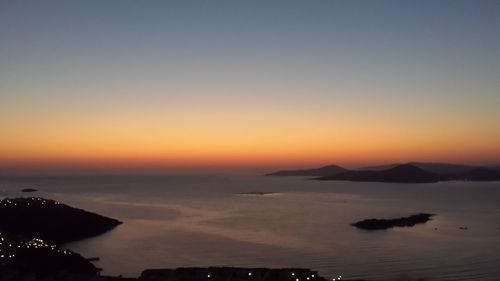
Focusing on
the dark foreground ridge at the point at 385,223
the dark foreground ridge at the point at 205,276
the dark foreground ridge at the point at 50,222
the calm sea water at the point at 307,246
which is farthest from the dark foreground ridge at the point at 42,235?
the dark foreground ridge at the point at 385,223

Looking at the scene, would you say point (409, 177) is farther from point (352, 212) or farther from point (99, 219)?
point (99, 219)

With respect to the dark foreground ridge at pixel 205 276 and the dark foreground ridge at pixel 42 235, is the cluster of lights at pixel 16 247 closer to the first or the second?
the dark foreground ridge at pixel 42 235

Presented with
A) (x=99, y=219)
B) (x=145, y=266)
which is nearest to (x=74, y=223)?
(x=99, y=219)

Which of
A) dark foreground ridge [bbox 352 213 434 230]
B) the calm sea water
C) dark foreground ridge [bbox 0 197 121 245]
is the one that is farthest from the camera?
dark foreground ridge [bbox 352 213 434 230]

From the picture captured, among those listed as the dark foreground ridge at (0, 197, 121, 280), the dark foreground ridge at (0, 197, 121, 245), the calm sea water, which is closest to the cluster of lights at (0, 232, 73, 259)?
the dark foreground ridge at (0, 197, 121, 280)

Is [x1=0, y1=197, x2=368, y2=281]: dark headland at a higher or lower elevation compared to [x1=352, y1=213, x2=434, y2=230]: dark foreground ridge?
higher

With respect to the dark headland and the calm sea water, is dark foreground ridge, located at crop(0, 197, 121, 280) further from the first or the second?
the calm sea water

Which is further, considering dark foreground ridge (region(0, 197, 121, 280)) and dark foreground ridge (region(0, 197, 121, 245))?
dark foreground ridge (region(0, 197, 121, 245))

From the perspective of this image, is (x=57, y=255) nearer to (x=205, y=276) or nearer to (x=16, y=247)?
(x=16, y=247)
